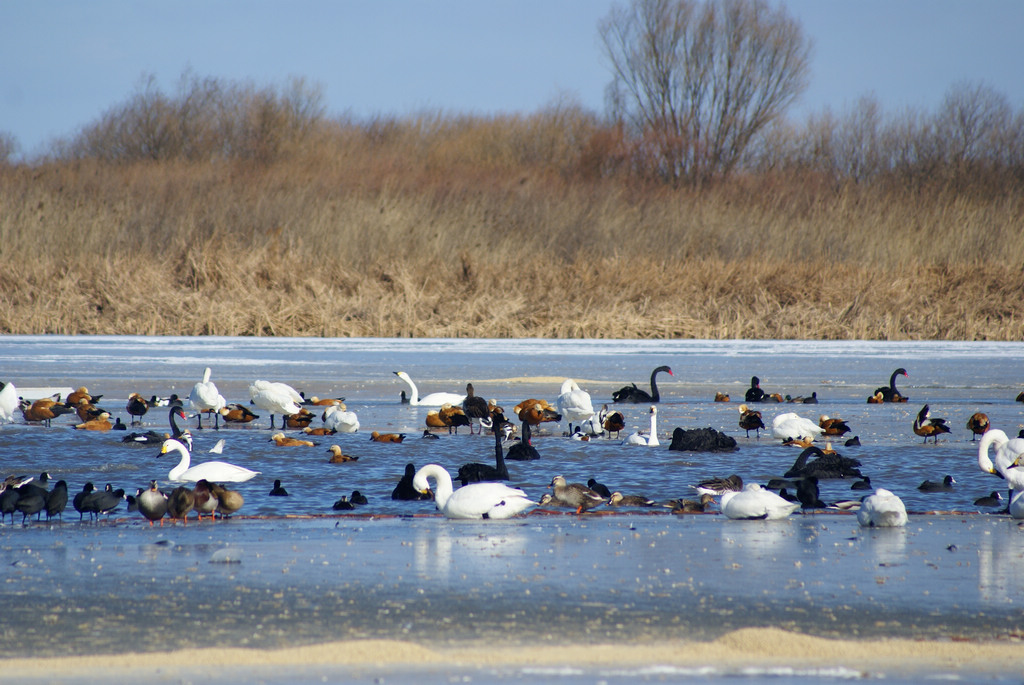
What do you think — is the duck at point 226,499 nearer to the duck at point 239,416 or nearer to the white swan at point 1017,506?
the white swan at point 1017,506

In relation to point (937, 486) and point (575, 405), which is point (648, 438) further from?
point (937, 486)

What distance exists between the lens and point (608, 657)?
3717 mm

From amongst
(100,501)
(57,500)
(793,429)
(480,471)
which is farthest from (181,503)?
(793,429)

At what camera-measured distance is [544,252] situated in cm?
2744

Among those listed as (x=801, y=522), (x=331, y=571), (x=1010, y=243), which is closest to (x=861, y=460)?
(x=801, y=522)

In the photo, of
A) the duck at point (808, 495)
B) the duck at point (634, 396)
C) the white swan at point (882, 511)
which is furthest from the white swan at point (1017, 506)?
the duck at point (634, 396)

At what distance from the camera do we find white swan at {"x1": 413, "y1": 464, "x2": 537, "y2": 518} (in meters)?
6.29

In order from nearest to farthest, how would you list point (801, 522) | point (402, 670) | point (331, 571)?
point (402, 670), point (331, 571), point (801, 522)

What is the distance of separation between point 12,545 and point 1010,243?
26638mm

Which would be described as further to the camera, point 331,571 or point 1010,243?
point 1010,243

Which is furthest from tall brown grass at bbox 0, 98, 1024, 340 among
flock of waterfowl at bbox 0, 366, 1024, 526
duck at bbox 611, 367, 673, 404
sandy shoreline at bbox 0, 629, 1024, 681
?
sandy shoreline at bbox 0, 629, 1024, 681

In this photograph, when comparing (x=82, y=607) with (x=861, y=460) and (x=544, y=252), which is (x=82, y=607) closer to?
(x=861, y=460)

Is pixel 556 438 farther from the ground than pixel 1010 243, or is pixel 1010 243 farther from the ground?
pixel 1010 243

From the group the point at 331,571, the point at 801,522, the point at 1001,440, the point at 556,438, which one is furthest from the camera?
the point at 556,438
